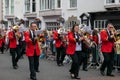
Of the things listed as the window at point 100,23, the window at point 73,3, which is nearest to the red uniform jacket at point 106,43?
the window at point 100,23

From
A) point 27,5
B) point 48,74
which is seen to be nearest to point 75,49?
point 48,74

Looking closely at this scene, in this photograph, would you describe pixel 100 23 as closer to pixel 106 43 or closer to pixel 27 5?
pixel 27 5

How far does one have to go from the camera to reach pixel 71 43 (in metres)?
14.2

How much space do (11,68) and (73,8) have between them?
15426 millimetres

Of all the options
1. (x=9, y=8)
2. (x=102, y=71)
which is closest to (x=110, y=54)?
(x=102, y=71)

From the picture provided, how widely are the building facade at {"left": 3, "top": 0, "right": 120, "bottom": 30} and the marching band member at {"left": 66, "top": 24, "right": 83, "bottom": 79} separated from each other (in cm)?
1325

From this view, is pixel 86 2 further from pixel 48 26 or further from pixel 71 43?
pixel 71 43

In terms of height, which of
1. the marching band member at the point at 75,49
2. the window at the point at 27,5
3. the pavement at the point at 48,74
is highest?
the window at the point at 27,5

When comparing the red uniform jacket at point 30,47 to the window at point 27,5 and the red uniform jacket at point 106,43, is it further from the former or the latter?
the window at point 27,5

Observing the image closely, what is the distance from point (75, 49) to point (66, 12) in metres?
19.2

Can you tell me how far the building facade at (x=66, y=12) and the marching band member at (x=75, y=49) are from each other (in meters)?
13.2

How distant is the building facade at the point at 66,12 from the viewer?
28.6m

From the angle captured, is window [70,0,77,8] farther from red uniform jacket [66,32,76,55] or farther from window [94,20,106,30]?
red uniform jacket [66,32,76,55]

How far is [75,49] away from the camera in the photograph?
46.5 feet
